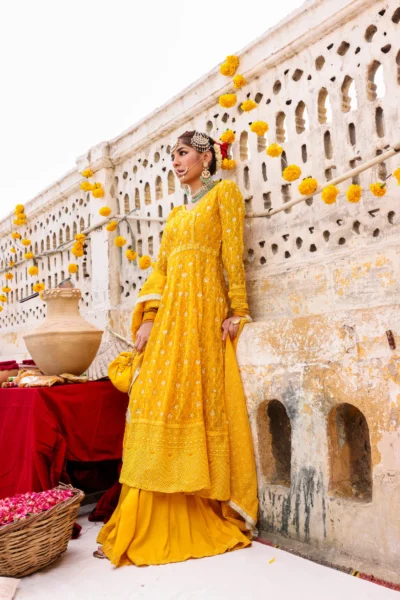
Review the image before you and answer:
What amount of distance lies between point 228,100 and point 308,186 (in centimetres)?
83

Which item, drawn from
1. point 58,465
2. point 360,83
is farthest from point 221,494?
point 360,83

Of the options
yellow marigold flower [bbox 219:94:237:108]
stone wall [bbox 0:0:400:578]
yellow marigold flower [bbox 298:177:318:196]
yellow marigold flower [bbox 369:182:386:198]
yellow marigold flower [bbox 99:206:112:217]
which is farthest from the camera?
yellow marigold flower [bbox 99:206:112:217]

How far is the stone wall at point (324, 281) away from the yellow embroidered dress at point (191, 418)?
13cm

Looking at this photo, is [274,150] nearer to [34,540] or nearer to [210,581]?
[210,581]

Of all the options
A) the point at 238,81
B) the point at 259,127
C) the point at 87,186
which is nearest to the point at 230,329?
the point at 259,127

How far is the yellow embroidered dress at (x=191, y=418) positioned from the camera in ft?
8.02

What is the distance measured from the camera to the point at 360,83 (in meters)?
2.65

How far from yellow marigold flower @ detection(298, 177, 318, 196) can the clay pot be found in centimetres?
145

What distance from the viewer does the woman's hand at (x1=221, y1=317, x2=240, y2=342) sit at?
8.94 feet

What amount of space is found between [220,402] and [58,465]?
0.90 m

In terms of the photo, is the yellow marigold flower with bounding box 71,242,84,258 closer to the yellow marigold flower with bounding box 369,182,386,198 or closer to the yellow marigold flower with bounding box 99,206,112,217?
the yellow marigold flower with bounding box 99,206,112,217

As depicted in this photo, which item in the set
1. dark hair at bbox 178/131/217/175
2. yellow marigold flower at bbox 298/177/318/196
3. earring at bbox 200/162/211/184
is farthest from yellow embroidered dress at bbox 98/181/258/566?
yellow marigold flower at bbox 298/177/318/196

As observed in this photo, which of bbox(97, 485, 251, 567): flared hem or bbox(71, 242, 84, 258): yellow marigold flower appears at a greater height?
bbox(71, 242, 84, 258): yellow marigold flower

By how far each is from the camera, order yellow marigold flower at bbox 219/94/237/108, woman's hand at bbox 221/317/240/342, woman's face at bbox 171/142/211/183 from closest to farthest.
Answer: woman's hand at bbox 221/317/240/342
woman's face at bbox 171/142/211/183
yellow marigold flower at bbox 219/94/237/108
